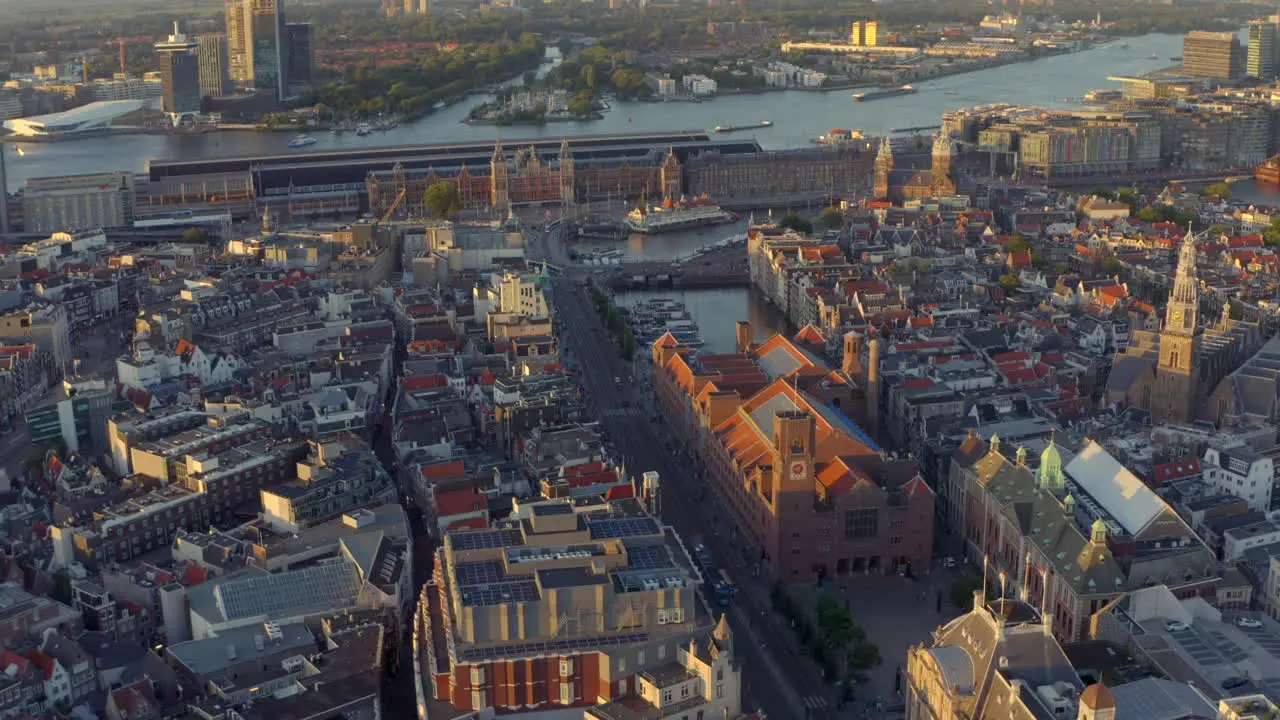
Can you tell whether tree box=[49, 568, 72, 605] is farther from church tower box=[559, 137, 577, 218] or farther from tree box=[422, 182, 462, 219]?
church tower box=[559, 137, 577, 218]

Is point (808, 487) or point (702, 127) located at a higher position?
point (702, 127)

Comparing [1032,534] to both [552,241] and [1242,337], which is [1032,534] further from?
[552,241]

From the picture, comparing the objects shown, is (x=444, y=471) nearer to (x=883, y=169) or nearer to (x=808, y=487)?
(x=808, y=487)

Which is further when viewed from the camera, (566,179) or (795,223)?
(566,179)

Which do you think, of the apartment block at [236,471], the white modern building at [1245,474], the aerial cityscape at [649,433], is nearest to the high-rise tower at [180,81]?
the aerial cityscape at [649,433]

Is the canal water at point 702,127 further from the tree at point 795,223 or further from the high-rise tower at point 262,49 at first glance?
the high-rise tower at point 262,49

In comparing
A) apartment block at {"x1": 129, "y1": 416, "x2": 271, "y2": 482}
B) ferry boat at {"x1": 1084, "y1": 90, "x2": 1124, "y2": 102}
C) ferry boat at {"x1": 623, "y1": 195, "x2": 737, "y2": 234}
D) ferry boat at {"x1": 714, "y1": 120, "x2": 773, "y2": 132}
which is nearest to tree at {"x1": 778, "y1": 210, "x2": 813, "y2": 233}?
ferry boat at {"x1": 623, "y1": 195, "x2": 737, "y2": 234}

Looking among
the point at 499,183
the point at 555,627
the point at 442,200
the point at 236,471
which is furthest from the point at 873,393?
the point at 499,183
